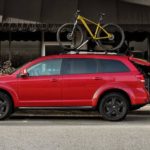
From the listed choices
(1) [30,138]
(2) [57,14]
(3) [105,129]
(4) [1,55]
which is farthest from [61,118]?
(4) [1,55]

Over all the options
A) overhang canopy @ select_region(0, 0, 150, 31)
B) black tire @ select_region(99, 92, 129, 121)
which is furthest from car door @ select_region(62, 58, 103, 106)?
overhang canopy @ select_region(0, 0, 150, 31)

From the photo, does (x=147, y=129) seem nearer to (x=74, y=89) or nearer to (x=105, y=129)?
(x=105, y=129)

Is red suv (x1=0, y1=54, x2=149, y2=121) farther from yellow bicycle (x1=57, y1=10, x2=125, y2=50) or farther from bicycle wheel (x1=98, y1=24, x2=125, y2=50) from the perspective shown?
yellow bicycle (x1=57, y1=10, x2=125, y2=50)

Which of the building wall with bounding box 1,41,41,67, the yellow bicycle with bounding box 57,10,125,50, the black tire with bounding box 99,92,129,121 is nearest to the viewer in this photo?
the black tire with bounding box 99,92,129,121

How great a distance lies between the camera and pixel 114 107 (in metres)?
14.3

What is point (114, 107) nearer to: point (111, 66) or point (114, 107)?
point (114, 107)

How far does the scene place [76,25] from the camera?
58.5 ft

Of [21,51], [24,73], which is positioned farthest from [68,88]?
[21,51]

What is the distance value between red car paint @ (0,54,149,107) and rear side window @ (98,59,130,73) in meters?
0.23

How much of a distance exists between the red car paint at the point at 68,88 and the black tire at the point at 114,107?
0.17 m

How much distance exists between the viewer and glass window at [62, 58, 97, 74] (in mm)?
14531

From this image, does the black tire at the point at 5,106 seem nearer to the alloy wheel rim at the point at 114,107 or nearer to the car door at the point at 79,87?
the car door at the point at 79,87

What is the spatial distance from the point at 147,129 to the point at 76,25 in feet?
21.2

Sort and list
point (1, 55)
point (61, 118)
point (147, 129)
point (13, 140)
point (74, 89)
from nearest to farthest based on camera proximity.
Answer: point (13, 140) → point (147, 129) → point (74, 89) → point (61, 118) → point (1, 55)
